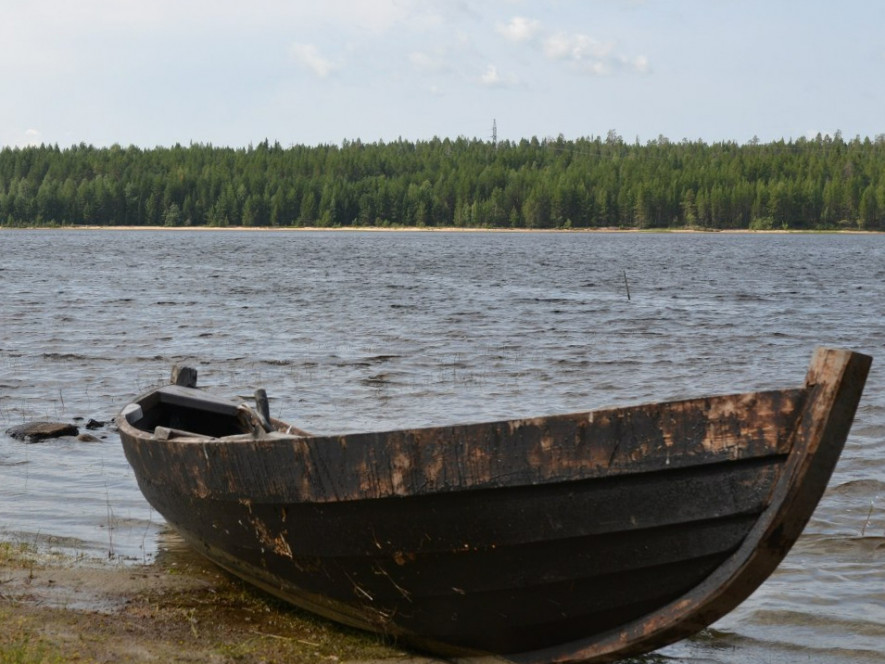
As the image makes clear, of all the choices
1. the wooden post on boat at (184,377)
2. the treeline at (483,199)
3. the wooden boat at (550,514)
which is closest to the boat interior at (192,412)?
the wooden post on boat at (184,377)

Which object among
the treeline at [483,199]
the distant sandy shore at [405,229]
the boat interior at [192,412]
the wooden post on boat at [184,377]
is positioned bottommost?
the boat interior at [192,412]

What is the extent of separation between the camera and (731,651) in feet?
21.6

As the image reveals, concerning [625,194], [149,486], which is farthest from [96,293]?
[625,194]

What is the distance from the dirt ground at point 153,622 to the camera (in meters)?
5.65

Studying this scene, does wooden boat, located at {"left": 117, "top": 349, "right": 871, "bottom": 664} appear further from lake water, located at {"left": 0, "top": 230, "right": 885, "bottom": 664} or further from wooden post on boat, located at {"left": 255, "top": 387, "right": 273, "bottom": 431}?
wooden post on boat, located at {"left": 255, "top": 387, "right": 273, "bottom": 431}

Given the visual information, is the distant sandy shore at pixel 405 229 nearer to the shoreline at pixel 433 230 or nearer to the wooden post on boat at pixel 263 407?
the shoreline at pixel 433 230

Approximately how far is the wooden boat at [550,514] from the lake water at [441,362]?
165cm

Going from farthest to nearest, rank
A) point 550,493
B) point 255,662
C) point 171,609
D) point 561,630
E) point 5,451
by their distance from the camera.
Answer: point 5,451 < point 171,609 < point 255,662 < point 561,630 < point 550,493

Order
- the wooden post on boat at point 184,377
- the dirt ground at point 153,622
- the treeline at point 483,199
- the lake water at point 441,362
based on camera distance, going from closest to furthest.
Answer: the dirt ground at point 153,622, the lake water at point 441,362, the wooden post on boat at point 184,377, the treeline at point 483,199

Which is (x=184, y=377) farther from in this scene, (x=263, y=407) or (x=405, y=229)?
(x=405, y=229)

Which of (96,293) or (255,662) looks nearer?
(255,662)

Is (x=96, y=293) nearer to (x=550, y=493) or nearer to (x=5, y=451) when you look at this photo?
(x=5, y=451)

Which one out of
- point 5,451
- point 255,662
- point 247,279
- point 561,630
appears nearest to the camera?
point 561,630

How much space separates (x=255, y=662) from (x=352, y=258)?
2755 inches
